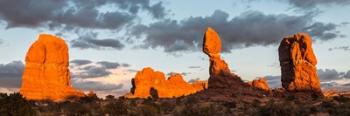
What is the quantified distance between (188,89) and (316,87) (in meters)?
56.9

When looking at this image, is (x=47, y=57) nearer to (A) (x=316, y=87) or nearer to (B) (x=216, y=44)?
(B) (x=216, y=44)

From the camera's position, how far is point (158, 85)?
105812mm

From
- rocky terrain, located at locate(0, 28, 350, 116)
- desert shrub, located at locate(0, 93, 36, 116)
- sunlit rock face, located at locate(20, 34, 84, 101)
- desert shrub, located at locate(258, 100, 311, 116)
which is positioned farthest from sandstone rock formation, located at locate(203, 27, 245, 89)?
desert shrub, located at locate(0, 93, 36, 116)

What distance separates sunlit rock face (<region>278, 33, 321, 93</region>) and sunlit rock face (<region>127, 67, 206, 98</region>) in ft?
155

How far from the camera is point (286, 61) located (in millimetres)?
58219

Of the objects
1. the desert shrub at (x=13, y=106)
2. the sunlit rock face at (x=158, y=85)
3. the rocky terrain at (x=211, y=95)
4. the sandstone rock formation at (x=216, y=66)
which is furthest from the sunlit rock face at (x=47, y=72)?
the desert shrub at (x=13, y=106)

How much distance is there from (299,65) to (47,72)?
34978 mm

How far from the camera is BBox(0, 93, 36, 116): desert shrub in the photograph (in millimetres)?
29558

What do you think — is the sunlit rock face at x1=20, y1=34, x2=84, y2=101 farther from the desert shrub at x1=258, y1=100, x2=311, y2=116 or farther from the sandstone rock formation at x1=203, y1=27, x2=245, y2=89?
the desert shrub at x1=258, y1=100, x2=311, y2=116

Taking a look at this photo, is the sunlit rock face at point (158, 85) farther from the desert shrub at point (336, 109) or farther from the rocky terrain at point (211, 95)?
the desert shrub at point (336, 109)

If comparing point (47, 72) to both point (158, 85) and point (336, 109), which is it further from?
point (336, 109)

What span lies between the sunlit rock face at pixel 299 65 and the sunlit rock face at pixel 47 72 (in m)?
29.4

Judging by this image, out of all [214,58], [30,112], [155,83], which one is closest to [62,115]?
[30,112]

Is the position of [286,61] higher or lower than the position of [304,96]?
higher
